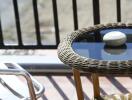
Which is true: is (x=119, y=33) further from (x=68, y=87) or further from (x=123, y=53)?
(x=68, y=87)

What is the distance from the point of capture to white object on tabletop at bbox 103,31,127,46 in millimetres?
1806

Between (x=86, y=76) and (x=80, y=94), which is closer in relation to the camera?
(x=80, y=94)

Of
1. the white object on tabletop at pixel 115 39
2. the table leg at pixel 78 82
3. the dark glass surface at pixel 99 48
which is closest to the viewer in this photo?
the dark glass surface at pixel 99 48

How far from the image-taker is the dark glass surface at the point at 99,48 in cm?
170

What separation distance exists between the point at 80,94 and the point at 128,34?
17.0 inches

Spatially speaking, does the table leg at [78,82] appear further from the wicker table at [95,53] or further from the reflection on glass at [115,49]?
the reflection on glass at [115,49]

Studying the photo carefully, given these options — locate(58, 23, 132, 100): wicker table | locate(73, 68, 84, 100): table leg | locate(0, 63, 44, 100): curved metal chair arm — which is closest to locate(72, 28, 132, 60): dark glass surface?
locate(58, 23, 132, 100): wicker table

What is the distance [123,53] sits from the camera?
67.9 inches

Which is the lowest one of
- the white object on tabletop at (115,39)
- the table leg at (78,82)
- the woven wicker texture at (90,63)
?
the table leg at (78,82)

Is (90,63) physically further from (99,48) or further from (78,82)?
(78,82)

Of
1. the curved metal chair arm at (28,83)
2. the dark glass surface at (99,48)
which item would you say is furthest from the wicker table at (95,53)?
the curved metal chair arm at (28,83)

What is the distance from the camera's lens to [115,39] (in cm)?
180

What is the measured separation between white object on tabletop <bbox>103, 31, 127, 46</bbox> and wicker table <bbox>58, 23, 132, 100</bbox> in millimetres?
23

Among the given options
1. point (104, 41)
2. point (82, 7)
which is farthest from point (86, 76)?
point (82, 7)
